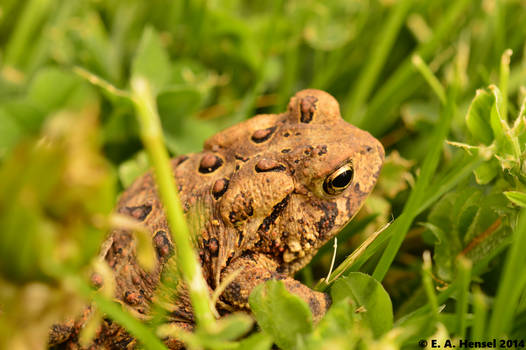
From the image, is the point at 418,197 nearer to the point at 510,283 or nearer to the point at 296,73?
the point at 510,283

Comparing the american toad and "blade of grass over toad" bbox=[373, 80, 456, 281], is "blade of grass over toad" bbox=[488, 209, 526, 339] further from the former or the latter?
the american toad

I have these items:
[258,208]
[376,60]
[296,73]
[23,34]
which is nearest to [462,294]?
[258,208]

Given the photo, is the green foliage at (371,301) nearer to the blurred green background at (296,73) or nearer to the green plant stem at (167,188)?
the blurred green background at (296,73)

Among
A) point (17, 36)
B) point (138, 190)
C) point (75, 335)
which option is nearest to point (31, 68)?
point (17, 36)

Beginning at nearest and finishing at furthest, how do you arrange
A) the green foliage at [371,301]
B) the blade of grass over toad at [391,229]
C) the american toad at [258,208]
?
the green foliage at [371,301] < the blade of grass over toad at [391,229] < the american toad at [258,208]

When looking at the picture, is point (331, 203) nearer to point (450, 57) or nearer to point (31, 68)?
point (450, 57)

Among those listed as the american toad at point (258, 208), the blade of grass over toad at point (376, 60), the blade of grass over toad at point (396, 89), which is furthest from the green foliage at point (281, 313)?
the blade of grass over toad at point (376, 60)
